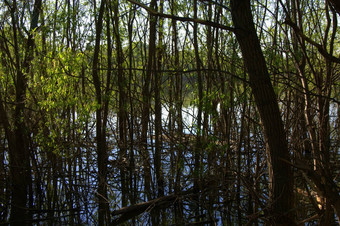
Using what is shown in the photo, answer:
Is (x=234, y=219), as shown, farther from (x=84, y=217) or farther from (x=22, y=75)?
(x=22, y=75)

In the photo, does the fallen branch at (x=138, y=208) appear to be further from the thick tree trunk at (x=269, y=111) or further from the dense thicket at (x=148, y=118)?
the thick tree trunk at (x=269, y=111)

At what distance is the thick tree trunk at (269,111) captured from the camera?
2.74 metres

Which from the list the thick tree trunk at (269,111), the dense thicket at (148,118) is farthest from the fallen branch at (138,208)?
the thick tree trunk at (269,111)

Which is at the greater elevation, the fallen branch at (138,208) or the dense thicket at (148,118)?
the dense thicket at (148,118)

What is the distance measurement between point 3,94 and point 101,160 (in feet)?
6.43

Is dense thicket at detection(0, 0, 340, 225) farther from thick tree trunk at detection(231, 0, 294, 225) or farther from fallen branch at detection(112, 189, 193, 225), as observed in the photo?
thick tree trunk at detection(231, 0, 294, 225)

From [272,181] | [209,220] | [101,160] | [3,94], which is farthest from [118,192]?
[272,181]

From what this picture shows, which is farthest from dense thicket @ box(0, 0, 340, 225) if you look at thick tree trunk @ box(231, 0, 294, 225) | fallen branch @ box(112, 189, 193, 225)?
thick tree trunk @ box(231, 0, 294, 225)

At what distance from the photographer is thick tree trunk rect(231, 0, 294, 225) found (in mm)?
2744

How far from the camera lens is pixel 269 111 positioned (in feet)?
9.30

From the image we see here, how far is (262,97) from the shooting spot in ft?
9.22

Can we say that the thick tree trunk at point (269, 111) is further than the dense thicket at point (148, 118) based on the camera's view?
No

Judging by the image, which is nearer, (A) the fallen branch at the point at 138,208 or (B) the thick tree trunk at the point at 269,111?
(B) the thick tree trunk at the point at 269,111

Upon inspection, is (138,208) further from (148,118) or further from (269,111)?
(269,111)
